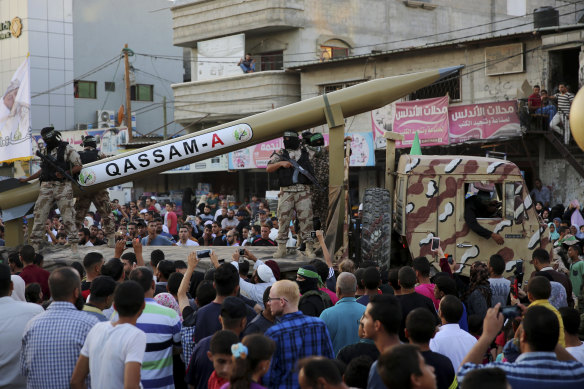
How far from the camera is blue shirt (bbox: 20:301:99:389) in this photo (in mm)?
5383

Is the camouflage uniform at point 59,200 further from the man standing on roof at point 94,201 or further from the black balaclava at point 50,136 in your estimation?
the man standing on roof at point 94,201

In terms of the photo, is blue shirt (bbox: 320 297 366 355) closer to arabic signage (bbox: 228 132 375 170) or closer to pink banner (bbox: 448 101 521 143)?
pink banner (bbox: 448 101 521 143)

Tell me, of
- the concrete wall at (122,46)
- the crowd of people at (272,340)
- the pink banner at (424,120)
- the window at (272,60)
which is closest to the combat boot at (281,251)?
the crowd of people at (272,340)

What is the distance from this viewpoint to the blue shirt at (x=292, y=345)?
5.14 meters

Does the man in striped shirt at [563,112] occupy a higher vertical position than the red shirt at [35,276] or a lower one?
higher

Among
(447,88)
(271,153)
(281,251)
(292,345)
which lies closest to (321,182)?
(281,251)

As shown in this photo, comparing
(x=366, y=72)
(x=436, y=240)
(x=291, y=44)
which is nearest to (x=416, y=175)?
(x=436, y=240)

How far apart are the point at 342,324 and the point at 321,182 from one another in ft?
21.3

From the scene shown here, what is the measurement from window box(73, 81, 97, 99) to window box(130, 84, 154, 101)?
214cm

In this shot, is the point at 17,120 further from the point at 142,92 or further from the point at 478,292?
the point at 142,92

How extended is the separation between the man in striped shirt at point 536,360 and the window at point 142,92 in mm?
41334

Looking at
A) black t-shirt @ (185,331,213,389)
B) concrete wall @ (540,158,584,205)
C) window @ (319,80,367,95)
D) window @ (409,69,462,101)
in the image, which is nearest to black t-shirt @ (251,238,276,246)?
black t-shirt @ (185,331,213,389)

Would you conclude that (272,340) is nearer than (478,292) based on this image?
Yes

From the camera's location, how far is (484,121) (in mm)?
21359
